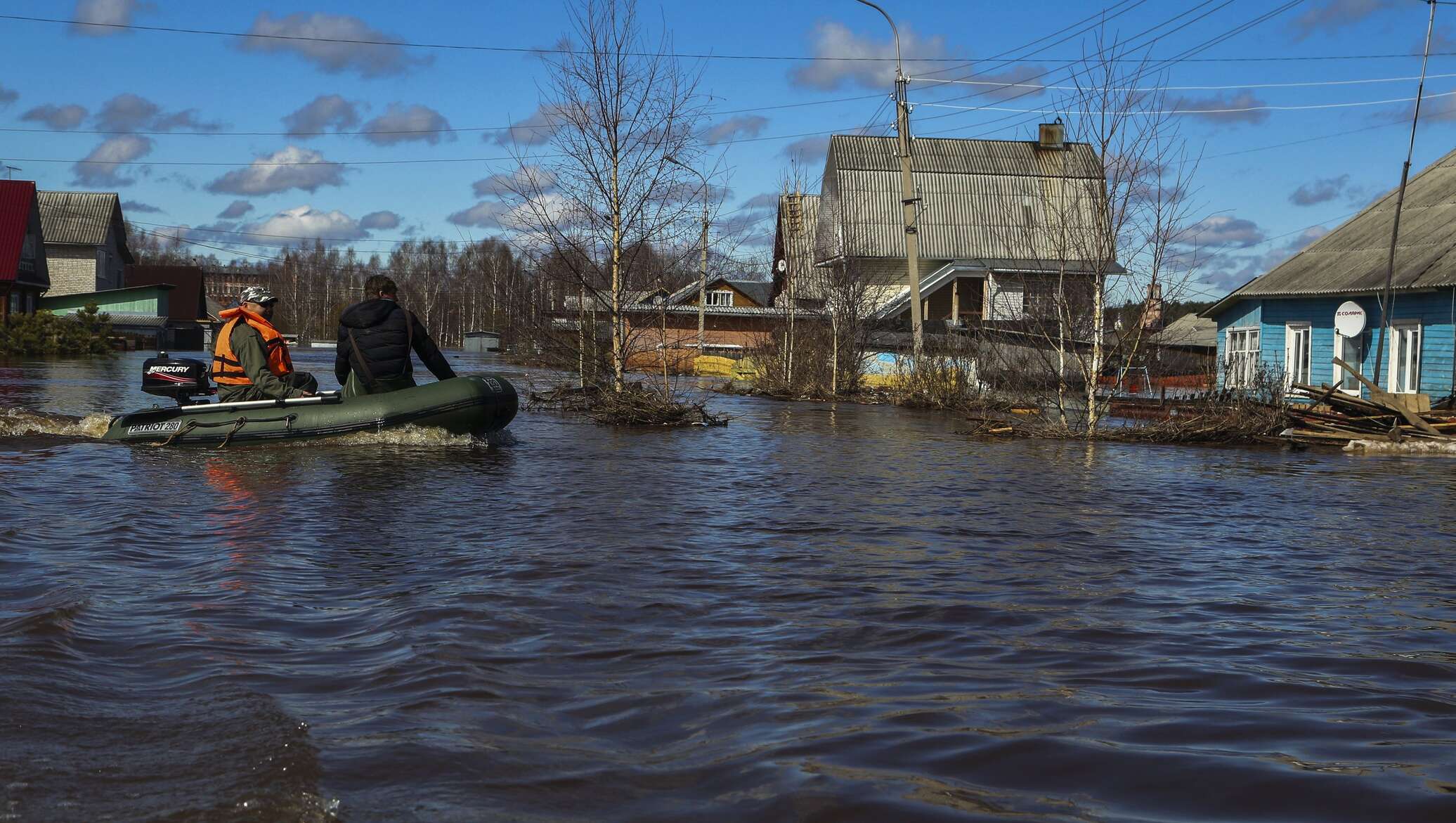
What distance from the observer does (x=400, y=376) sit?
15.4 m

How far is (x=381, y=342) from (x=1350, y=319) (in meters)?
19.5

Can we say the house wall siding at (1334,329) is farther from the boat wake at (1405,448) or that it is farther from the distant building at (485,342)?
the distant building at (485,342)

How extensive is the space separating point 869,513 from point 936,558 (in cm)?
228

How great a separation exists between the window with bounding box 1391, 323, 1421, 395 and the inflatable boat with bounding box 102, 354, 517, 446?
18.1 m

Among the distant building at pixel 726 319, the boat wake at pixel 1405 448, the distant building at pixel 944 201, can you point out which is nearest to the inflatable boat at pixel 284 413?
the boat wake at pixel 1405 448

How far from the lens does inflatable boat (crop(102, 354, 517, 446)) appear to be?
567 inches

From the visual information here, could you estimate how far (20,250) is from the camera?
52.7 metres

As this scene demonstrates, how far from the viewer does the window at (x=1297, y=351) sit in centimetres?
2838

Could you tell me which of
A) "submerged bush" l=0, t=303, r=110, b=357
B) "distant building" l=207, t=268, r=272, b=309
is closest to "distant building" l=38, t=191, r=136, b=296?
"submerged bush" l=0, t=303, r=110, b=357

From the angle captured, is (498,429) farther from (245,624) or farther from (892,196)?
(892,196)

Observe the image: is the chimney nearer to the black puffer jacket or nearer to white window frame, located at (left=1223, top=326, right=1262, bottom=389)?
white window frame, located at (left=1223, top=326, right=1262, bottom=389)

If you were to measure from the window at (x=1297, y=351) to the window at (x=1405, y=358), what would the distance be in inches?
107

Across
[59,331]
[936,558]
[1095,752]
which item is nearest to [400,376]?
[936,558]

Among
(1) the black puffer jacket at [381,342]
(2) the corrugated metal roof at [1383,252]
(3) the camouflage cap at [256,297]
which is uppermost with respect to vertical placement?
(2) the corrugated metal roof at [1383,252]
